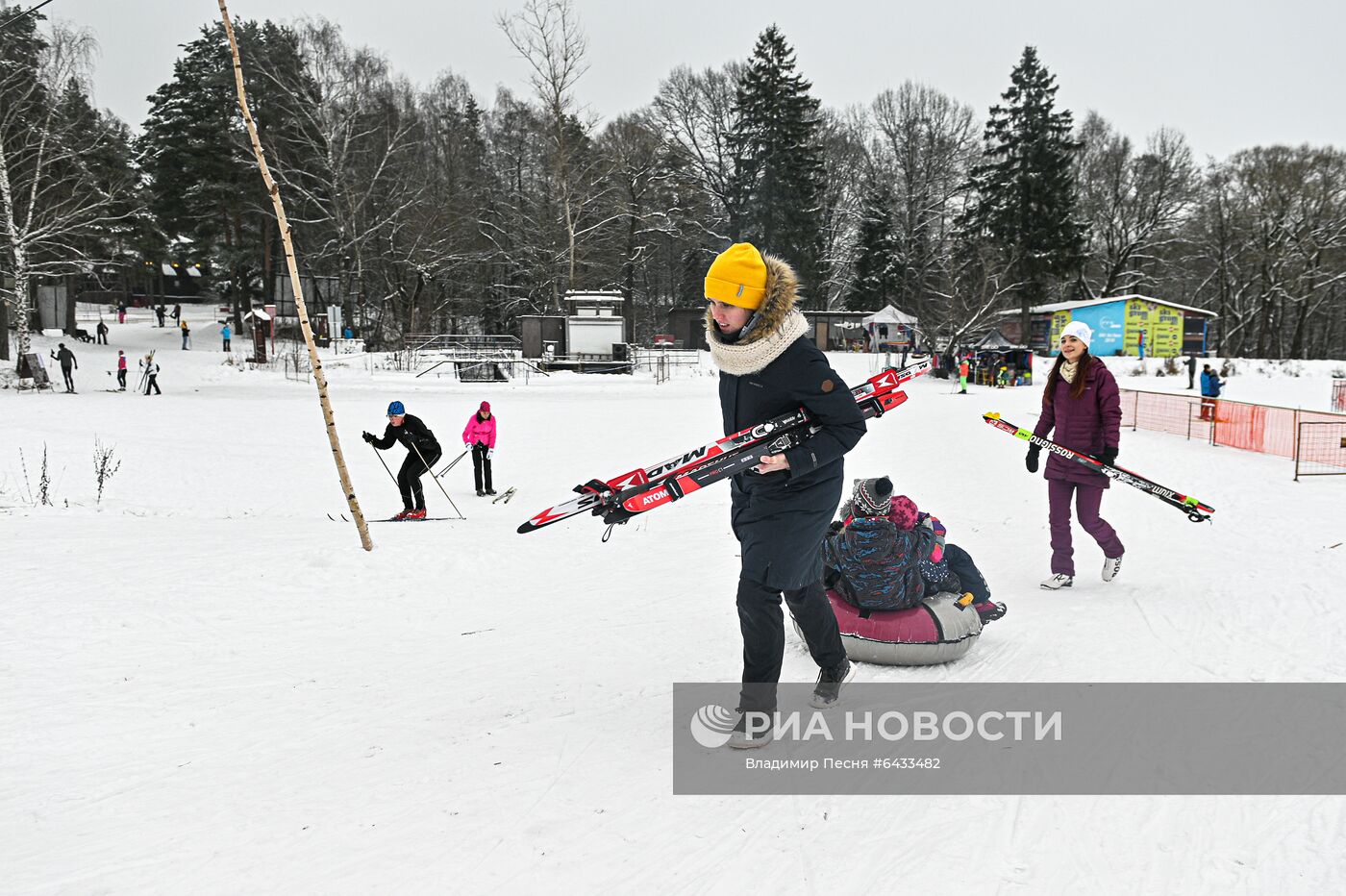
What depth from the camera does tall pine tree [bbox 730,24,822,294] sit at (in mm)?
48500

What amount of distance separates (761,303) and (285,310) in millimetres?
47530

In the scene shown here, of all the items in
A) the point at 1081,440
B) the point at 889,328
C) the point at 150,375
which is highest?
the point at 889,328

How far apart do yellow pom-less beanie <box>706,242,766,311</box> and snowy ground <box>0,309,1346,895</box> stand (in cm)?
197

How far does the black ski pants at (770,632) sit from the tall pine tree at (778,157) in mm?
45622

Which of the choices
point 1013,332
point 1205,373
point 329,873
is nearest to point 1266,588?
point 329,873

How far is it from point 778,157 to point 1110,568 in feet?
151

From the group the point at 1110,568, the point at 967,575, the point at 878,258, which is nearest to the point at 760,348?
the point at 967,575

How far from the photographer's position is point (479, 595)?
6285 millimetres

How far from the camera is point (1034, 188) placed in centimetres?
4559

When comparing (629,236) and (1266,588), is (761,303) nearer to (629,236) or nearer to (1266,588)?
(1266,588)

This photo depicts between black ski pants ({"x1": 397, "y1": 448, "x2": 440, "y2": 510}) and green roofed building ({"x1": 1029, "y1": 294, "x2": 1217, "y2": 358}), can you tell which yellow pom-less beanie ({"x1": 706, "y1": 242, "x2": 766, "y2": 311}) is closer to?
black ski pants ({"x1": 397, "y1": 448, "x2": 440, "y2": 510})

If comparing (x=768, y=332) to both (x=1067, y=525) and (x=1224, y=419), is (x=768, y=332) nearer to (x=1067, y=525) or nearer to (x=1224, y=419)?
(x=1067, y=525)

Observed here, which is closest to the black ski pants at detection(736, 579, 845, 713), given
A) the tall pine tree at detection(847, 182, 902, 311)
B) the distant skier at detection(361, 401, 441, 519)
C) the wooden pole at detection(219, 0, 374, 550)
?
the wooden pole at detection(219, 0, 374, 550)
